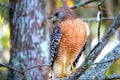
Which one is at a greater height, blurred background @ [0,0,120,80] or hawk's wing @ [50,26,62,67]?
blurred background @ [0,0,120,80]

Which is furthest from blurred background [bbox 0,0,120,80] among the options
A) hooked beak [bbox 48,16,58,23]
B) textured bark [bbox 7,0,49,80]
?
hooked beak [bbox 48,16,58,23]

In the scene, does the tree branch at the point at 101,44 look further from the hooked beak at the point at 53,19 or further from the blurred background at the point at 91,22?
the hooked beak at the point at 53,19

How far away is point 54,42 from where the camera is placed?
4.60 metres

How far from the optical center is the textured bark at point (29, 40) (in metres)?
4.38

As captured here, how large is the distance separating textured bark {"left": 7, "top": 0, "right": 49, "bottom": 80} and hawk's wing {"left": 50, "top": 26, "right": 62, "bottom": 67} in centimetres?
14

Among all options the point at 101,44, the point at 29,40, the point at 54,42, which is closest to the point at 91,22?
the point at 54,42

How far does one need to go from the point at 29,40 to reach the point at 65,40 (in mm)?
391

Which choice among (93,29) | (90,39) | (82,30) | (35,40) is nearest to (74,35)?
(82,30)

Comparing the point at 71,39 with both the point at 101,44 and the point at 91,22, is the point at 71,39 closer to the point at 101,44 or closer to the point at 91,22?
the point at 101,44

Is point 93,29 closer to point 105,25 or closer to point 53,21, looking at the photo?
point 105,25

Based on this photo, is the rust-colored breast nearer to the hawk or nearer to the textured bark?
the hawk

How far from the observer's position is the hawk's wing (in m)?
4.48

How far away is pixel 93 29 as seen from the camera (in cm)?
721

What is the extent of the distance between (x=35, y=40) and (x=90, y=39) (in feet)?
6.47
